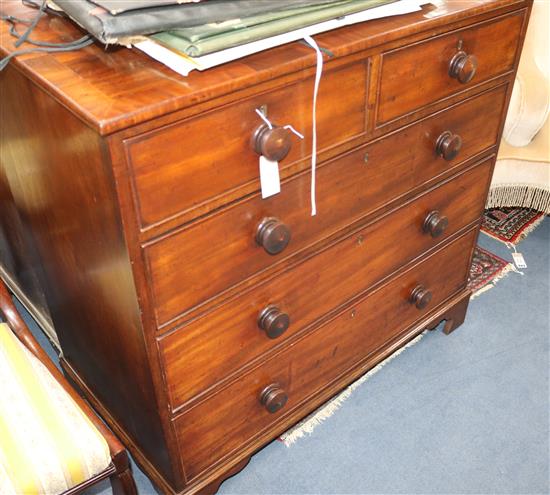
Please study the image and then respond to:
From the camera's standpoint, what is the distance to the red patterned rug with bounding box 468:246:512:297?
2.02 meters

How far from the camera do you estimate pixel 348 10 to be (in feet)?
3.36

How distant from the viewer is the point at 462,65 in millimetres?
1211

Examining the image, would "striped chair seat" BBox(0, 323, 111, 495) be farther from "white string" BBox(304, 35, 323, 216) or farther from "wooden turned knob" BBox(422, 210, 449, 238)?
"wooden turned knob" BBox(422, 210, 449, 238)

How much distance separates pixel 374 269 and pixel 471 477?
545mm

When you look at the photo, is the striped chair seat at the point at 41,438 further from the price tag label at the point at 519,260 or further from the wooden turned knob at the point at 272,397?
the price tag label at the point at 519,260

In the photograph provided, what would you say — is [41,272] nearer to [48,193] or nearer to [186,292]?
[48,193]

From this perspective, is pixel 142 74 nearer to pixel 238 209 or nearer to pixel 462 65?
pixel 238 209


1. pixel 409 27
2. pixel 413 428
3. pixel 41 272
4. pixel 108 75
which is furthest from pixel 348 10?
pixel 413 428

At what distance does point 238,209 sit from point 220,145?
0.42ft

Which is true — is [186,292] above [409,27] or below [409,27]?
below

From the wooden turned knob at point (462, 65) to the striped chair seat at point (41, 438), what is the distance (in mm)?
911

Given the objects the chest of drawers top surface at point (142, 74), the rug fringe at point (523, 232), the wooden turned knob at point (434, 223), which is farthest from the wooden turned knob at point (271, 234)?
the rug fringe at point (523, 232)

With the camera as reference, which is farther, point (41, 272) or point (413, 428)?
point (413, 428)

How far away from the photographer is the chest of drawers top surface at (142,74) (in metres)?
0.82
